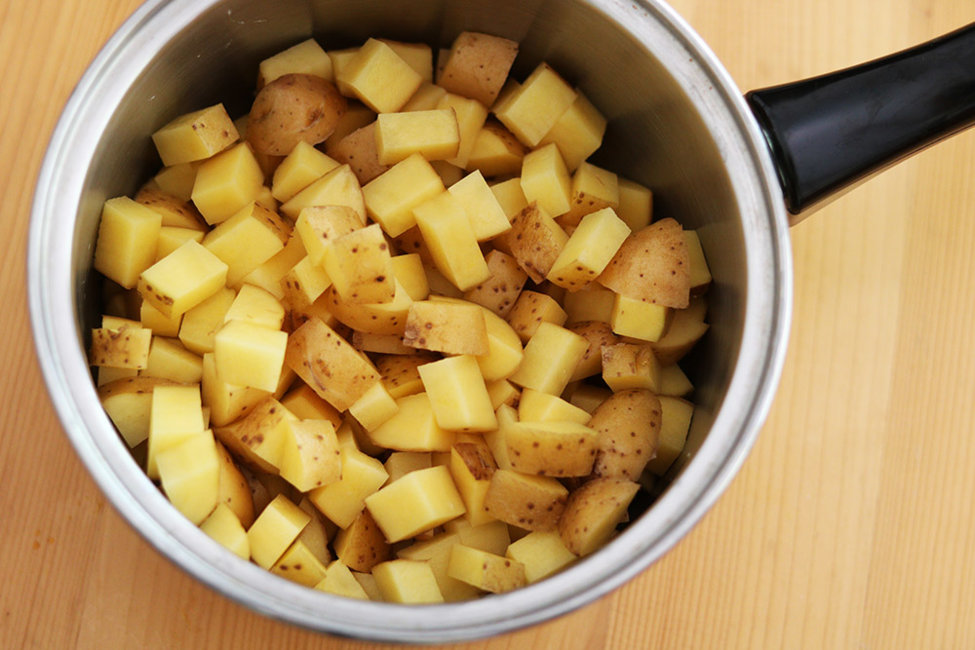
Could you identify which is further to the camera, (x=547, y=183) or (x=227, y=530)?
(x=547, y=183)

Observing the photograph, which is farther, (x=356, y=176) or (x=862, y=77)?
(x=356, y=176)

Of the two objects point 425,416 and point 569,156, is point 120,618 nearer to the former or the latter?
point 425,416

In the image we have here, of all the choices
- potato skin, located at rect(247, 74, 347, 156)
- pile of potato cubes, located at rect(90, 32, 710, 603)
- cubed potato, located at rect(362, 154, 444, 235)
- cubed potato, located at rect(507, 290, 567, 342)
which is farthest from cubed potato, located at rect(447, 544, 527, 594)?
potato skin, located at rect(247, 74, 347, 156)

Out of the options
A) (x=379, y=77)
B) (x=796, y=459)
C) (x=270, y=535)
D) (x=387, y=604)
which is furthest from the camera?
(x=796, y=459)

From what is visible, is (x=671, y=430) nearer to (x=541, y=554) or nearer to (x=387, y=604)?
(x=541, y=554)

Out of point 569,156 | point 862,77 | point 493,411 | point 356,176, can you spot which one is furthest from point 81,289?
point 862,77

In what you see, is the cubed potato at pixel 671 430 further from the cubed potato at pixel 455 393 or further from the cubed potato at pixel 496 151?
the cubed potato at pixel 496 151

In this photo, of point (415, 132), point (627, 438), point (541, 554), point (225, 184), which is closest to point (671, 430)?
point (627, 438)
